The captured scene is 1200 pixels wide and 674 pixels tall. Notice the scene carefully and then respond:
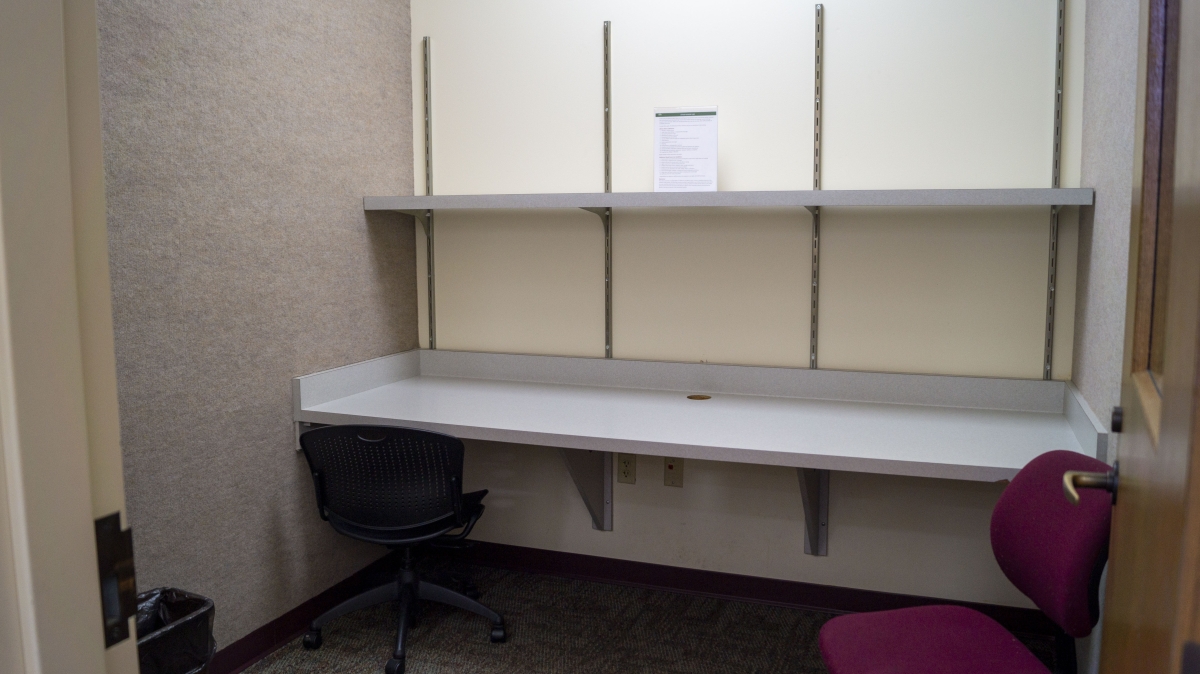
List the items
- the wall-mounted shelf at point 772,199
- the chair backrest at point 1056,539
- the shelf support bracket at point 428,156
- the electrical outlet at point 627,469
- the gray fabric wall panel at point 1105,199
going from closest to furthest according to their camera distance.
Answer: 1. the chair backrest at point 1056,539
2. the gray fabric wall panel at point 1105,199
3. the wall-mounted shelf at point 772,199
4. the electrical outlet at point 627,469
5. the shelf support bracket at point 428,156

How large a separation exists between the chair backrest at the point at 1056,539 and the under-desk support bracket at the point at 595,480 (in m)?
1.21

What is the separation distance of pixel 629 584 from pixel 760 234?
1231mm

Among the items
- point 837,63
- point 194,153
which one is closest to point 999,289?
point 837,63

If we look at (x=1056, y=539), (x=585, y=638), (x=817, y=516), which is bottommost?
(x=585, y=638)

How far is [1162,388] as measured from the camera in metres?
0.56

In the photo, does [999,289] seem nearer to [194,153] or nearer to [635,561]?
[635,561]

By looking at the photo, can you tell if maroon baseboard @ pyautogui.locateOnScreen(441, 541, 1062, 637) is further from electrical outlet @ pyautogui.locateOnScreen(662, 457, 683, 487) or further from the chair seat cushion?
the chair seat cushion

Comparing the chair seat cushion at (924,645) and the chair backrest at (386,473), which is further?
the chair backrest at (386,473)

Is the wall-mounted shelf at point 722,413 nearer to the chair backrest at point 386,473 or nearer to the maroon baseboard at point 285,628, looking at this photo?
the chair backrest at point 386,473

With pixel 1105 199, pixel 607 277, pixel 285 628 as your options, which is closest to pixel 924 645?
pixel 1105 199

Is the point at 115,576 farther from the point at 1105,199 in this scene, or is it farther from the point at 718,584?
the point at 718,584

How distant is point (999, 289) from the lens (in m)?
2.10

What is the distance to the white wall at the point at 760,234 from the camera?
6.81ft

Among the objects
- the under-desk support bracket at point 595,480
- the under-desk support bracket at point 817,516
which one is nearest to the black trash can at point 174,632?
the under-desk support bracket at point 595,480
